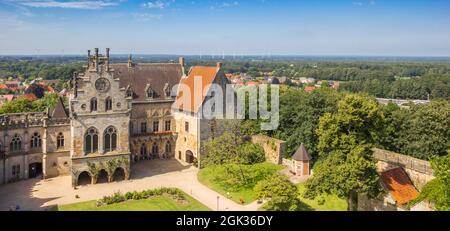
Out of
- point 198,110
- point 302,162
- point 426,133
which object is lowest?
point 302,162

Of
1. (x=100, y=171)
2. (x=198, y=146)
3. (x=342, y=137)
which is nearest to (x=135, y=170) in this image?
(x=100, y=171)

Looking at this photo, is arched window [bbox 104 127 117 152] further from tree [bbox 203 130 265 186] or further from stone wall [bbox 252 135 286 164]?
stone wall [bbox 252 135 286 164]

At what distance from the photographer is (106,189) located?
4206cm

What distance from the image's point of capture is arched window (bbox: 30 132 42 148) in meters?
45.3

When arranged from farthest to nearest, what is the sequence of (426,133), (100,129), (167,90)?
1. (167,90)
2. (426,133)
3. (100,129)

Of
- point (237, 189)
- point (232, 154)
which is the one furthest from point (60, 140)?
point (237, 189)

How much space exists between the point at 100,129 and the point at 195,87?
525 inches

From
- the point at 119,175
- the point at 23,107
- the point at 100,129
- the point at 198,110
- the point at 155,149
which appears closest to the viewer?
the point at 100,129

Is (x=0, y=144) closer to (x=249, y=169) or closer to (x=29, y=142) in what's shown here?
(x=29, y=142)

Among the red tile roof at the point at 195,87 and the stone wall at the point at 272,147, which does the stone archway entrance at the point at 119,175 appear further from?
the stone wall at the point at 272,147

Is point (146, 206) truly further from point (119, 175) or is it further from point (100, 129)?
point (100, 129)

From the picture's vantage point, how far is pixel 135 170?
48594 mm

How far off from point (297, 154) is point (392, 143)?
12.3 m
